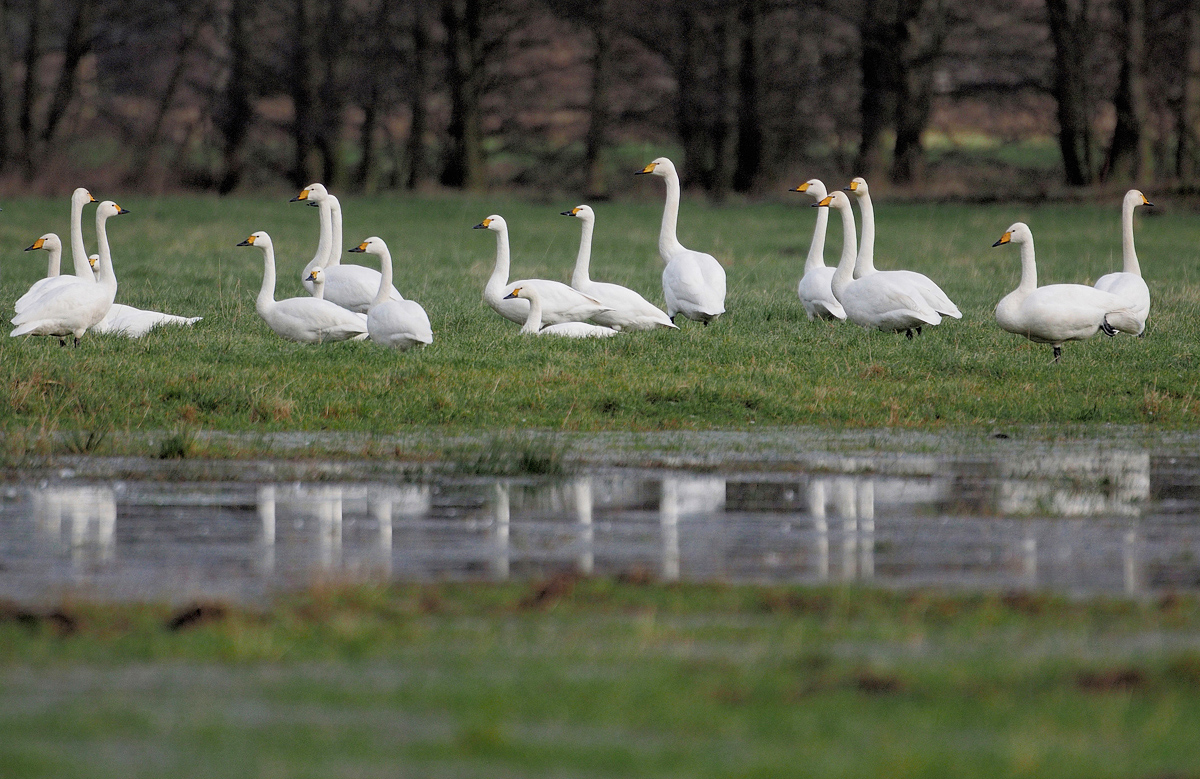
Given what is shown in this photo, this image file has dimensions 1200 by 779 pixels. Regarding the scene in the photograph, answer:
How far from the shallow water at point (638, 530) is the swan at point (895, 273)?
18.1ft

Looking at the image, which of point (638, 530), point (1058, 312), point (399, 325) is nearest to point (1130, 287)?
point (1058, 312)

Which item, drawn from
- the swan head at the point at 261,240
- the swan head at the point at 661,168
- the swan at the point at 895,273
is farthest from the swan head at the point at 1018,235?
the swan head at the point at 261,240

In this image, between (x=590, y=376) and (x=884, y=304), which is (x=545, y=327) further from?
(x=884, y=304)

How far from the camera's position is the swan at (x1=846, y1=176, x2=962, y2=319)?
49.8 ft

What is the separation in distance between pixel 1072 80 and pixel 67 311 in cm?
3226

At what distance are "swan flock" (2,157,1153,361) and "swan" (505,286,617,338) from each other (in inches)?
0.5

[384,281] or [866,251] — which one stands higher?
[866,251]

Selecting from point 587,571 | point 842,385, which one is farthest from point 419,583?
point 842,385

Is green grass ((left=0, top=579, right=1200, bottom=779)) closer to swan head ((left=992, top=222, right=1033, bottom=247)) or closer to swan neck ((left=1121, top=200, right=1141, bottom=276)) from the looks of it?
swan head ((left=992, top=222, right=1033, bottom=247))

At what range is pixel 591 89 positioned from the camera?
4969 centimetres

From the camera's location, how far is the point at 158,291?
19922 millimetres

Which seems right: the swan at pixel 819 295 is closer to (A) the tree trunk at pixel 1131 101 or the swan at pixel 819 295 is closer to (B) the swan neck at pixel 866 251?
(B) the swan neck at pixel 866 251

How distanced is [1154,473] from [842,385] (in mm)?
3458

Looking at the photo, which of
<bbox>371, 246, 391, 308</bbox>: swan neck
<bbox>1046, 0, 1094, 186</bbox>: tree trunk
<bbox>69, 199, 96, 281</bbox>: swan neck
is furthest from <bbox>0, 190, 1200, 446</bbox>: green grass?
<bbox>1046, 0, 1094, 186</bbox>: tree trunk
